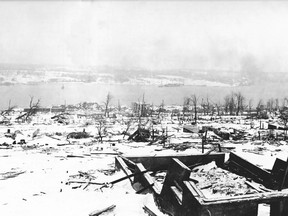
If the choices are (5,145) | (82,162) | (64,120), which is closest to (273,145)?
(82,162)

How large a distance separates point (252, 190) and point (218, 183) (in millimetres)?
896

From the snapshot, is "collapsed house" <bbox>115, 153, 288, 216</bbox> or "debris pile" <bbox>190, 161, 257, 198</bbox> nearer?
"collapsed house" <bbox>115, 153, 288, 216</bbox>

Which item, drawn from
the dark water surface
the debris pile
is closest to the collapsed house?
the debris pile

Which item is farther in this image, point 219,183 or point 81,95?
point 81,95

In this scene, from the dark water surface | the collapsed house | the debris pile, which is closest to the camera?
the collapsed house

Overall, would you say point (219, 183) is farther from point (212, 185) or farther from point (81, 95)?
point (81, 95)

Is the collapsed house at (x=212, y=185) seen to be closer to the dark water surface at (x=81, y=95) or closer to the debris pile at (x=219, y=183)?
the debris pile at (x=219, y=183)

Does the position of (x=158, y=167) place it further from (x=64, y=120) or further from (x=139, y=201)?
(x=64, y=120)

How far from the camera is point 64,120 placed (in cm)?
3275

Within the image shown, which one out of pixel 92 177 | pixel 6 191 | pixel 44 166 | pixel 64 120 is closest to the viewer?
pixel 6 191

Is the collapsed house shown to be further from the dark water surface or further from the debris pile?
the dark water surface

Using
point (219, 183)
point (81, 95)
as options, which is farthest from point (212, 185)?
point (81, 95)

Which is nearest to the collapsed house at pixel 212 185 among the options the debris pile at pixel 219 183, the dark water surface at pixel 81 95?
the debris pile at pixel 219 183

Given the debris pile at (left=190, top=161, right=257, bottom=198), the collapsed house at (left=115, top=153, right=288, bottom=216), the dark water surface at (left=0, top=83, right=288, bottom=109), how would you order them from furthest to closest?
the dark water surface at (left=0, top=83, right=288, bottom=109)
the debris pile at (left=190, top=161, right=257, bottom=198)
the collapsed house at (left=115, top=153, right=288, bottom=216)
